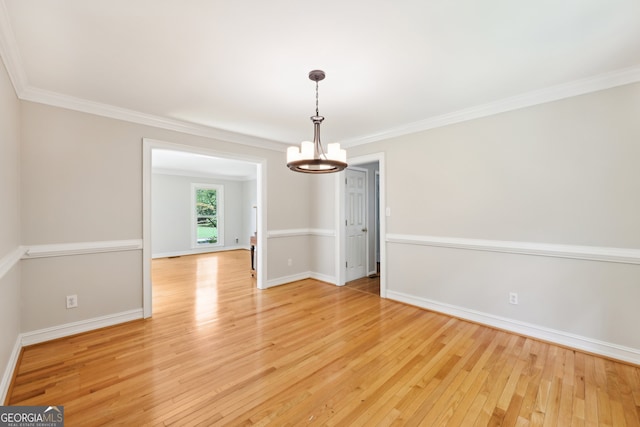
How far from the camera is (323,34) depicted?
1.84 metres

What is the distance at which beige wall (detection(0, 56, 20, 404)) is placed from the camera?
1.94 metres

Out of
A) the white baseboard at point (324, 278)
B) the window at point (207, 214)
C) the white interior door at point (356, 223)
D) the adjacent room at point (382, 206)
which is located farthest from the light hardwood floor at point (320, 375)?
the window at point (207, 214)

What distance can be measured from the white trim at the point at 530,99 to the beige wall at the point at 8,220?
13.0 feet

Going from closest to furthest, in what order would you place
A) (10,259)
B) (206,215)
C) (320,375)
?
(10,259) → (320,375) → (206,215)

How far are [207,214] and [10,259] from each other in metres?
7.03

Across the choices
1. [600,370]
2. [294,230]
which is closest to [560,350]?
[600,370]

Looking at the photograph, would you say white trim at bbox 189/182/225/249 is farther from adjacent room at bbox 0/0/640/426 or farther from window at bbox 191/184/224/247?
adjacent room at bbox 0/0/640/426

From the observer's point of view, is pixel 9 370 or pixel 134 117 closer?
pixel 9 370

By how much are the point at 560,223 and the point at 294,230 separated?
147 inches

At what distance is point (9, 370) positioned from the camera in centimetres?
208

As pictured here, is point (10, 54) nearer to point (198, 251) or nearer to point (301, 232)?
point (301, 232)

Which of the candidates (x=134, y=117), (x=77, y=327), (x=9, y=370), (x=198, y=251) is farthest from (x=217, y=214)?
(x=9, y=370)

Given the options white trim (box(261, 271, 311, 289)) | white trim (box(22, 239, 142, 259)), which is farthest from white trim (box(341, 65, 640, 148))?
white trim (box(22, 239, 142, 259))

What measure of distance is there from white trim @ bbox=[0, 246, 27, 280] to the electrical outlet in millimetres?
623
